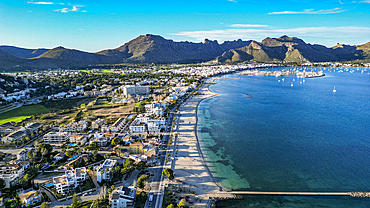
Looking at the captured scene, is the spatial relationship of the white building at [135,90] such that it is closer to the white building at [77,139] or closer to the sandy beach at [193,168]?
the sandy beach at [193,168]

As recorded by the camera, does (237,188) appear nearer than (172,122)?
Yes

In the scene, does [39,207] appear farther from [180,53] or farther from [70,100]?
[180,53]

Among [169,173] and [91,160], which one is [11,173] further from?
[169,173]

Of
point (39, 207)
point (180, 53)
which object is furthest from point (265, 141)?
point (180, 53)

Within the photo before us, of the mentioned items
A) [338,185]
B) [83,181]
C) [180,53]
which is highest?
[180,53]

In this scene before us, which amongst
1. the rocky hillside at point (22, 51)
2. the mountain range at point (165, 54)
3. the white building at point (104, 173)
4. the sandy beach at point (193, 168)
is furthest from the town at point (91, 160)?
the rocky hillside at point (22, 51)

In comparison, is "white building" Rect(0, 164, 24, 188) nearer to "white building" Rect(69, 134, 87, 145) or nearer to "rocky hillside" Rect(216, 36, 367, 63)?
"white building" Rect(69, 134, 87, 145)
